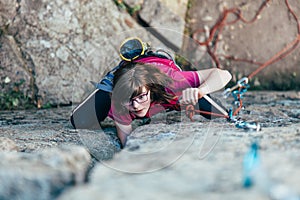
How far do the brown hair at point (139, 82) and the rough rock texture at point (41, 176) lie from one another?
83 cm

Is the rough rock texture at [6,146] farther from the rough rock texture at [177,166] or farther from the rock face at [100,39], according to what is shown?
the rock face at [100,39]

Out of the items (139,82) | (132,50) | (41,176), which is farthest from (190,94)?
(41,176)

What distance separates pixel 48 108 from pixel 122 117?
107 centimetres

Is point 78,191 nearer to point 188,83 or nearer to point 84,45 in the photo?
point 188,83

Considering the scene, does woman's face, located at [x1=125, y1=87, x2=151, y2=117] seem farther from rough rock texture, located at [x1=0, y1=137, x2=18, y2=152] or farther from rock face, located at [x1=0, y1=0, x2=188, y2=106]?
rock face, located at [x1=0, y1=0, x2=188, y2=106]

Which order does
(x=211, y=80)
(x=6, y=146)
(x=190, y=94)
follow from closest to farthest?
(x=6, y=146) → (x=190, y=94) → (x=211, y=80)

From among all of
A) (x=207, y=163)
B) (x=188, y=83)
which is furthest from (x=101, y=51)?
(x=207, y=163)

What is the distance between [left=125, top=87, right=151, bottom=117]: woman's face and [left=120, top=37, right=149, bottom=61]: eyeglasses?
0.26m

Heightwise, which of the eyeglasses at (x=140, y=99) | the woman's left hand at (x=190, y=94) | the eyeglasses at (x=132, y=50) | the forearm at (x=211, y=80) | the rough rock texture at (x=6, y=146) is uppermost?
the eyeglasses at (x=132, y=50)

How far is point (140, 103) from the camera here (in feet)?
7.34

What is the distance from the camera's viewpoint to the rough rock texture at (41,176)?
1.26m

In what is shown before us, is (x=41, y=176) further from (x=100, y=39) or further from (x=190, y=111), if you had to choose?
(x=100, y=39)

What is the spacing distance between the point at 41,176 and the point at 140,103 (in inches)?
40.6

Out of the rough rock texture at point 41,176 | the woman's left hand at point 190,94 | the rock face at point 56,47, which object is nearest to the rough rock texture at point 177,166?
the rough rock texture at point 41,176
